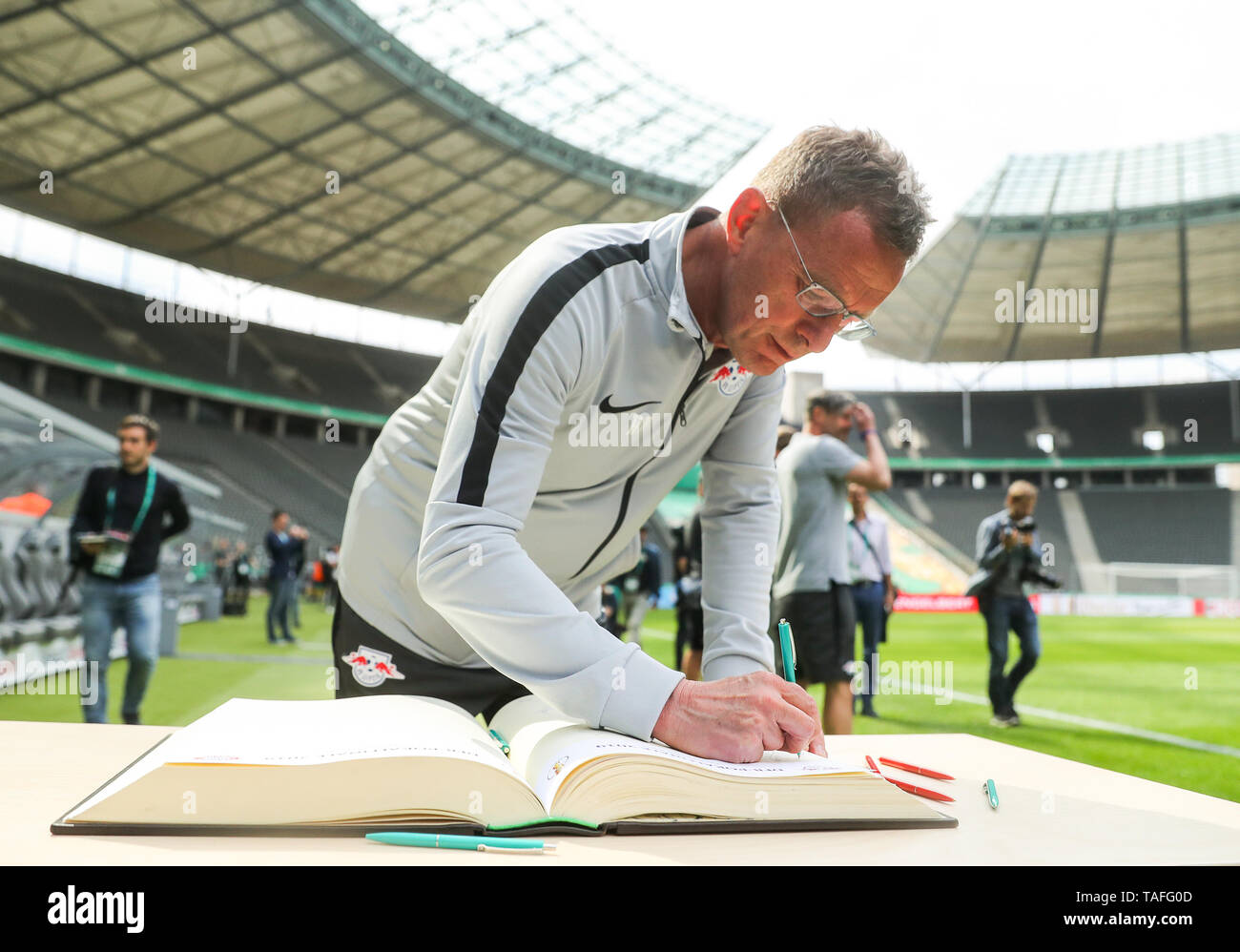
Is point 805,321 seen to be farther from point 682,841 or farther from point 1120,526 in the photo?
point 1120,526

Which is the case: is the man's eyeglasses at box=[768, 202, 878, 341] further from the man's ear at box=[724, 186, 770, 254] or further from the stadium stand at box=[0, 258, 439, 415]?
the stadium stand at box=[0, 258, 439, 415]

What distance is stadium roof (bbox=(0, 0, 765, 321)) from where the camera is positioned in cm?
1584

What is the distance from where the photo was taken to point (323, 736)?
93cm

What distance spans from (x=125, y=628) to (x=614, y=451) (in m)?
4.71

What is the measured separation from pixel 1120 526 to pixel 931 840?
36.0m

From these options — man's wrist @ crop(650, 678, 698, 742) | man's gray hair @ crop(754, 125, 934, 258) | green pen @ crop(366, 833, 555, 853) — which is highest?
man's gray hair @ crop(754, 125, 934, 258)

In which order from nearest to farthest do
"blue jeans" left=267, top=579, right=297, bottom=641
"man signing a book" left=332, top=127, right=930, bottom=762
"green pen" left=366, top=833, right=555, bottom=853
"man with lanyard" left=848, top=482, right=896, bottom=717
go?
1. "green pen" left=366, top=833, right=555, bottom=853
2. "man signing a book" left=332, top=127, right=930, bottom=762
3. "man with lanyard" left=848, top=482, right=896, bottom=717
4. "blue jeans" left=267, top=579, right=297, bottom=641

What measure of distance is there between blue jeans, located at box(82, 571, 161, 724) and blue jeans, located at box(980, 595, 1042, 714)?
5521mm

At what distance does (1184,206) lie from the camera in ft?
81.9

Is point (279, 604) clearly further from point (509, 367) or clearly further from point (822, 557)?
point (509, 367)

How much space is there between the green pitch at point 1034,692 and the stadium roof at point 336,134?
1068 centimetres

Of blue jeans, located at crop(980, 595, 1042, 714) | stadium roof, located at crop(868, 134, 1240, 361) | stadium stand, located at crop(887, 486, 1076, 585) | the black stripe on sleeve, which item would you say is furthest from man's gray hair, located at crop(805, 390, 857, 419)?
stadium stand, located at crop(887, 486, 1076, 585)

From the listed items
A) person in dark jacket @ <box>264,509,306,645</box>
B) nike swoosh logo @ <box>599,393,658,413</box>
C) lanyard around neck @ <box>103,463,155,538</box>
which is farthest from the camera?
person in dark jacket @ <box>264,509,306,645</box>

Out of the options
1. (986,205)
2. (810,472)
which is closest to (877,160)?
(810,472)
